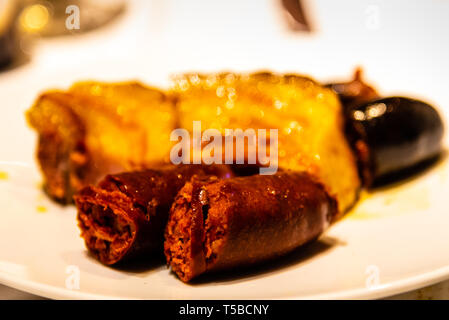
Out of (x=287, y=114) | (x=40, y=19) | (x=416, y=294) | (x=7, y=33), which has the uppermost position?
(x=40, y=19)

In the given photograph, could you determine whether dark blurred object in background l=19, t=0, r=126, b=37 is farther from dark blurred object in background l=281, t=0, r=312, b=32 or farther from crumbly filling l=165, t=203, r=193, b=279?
crumbly filling l=165, t=203, r=193, b=279

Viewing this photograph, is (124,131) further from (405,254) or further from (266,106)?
(405,254)

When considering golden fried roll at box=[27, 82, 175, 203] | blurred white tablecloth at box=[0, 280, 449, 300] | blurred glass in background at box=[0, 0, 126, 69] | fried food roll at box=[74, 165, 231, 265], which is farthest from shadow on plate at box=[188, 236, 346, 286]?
blurred glass in background at box=[0, 0, 126, 69]

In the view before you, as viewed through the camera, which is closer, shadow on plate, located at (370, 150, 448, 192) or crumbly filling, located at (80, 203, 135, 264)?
crumbly filling, located at (80, 203, 135, 264)

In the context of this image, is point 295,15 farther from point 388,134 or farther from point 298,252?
point 298,252

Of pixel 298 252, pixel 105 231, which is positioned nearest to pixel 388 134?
pixel 298 252
